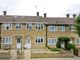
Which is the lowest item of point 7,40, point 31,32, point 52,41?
point 52,41

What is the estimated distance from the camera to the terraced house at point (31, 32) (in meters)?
48.7

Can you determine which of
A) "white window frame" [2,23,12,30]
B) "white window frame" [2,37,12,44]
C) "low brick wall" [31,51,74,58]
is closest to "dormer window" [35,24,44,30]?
"white window frame" [2,23,12,30]

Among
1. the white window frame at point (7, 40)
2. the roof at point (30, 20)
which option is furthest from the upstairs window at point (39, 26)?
the white window frame at point (7, 40)

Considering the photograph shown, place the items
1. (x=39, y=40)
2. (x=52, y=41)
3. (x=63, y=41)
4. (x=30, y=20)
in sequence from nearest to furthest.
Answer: (x=63, y=41), (x=39, y=40), (x=30, y=20), (x=52, y=41)

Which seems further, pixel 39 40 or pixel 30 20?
pixel 30 20

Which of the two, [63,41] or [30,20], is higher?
[30,20]

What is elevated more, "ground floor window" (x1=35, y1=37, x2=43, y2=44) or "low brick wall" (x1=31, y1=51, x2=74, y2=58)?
"ground floor window" (x1=35, y1=37, x2=43, y2=44)

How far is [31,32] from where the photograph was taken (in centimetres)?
4953

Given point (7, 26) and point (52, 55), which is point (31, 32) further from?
point (52, 55)

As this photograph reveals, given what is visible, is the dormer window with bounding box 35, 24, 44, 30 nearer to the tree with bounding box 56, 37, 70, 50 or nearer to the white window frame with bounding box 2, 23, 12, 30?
the tree with bounding box 56, 37, 70, 50

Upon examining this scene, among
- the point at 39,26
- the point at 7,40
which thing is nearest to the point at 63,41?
the point at 39,26

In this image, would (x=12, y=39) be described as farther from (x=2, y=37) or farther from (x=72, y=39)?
(x=72, y=39)

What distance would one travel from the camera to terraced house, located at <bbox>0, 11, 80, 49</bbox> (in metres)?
48.7

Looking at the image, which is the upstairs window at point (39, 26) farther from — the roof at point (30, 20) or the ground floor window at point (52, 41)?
the ground floor window at point (52, 41)
